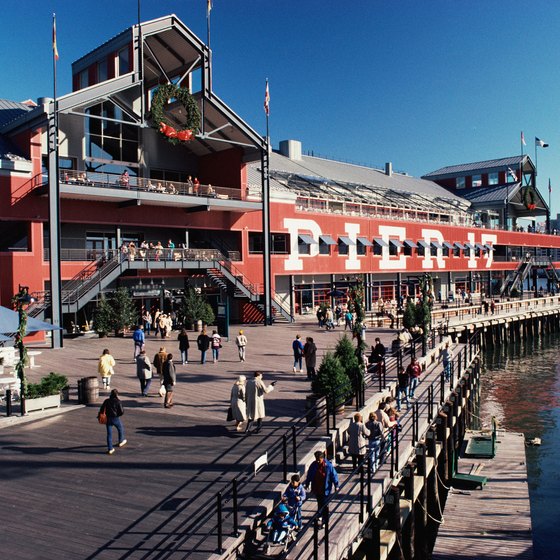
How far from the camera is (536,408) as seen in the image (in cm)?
2892

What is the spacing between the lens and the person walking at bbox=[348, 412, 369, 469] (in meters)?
13.5

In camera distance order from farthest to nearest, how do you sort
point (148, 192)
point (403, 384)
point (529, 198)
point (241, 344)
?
1. point (529, 198)
2. point (148, 192)
3. point (241, 344)
4. point (403, 384)

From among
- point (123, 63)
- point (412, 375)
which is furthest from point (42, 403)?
point (123, 63)

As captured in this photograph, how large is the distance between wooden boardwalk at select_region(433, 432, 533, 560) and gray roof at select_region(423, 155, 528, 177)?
7136 centimetres

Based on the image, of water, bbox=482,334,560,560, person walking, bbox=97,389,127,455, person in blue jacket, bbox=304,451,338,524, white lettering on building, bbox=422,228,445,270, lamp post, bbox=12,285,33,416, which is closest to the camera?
person in blue jacket, bbox=304,451,338,524

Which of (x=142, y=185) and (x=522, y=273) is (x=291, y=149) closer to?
(x=142, y=185)

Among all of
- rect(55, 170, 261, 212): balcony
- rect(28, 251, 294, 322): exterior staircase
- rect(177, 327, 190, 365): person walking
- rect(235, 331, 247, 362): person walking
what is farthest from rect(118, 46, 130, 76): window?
rect(177, 327, 190, 365): person walking

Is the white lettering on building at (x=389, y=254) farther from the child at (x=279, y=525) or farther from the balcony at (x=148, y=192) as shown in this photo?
the child at (x=279, y=525)

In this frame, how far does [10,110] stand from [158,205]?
11177 mm

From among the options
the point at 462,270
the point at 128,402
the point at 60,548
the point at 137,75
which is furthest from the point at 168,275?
the point at 462,270

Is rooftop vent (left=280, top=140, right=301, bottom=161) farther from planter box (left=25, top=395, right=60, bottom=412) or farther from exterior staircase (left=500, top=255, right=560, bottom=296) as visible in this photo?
planter box (left=25, top=395, right=60, bottom=412)

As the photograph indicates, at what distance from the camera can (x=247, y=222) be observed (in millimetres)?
43531

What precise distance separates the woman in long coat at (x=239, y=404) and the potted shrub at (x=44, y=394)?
5589 millimetres

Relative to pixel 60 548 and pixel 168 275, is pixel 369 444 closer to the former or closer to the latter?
pixel 60 548
